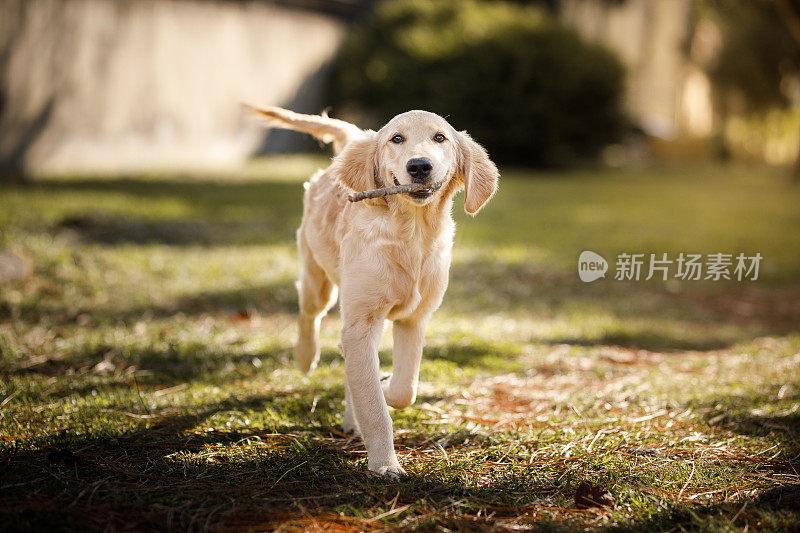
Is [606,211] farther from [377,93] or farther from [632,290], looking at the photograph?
[377,93]

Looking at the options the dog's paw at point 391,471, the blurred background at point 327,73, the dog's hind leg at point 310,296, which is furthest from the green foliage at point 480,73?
the dog's paw at point 391,471

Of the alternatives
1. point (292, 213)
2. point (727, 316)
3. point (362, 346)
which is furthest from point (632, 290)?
point (362, 346)

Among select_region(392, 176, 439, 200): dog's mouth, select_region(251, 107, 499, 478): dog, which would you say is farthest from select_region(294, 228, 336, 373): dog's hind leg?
Answer: select_region(392, 176, 439, 200): dog's mouth

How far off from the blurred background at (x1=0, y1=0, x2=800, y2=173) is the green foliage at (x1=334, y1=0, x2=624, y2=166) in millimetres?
37

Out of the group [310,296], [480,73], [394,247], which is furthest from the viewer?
[480,73]

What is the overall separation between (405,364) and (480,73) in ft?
55.6

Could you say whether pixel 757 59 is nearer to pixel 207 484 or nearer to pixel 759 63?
pixel 759 63

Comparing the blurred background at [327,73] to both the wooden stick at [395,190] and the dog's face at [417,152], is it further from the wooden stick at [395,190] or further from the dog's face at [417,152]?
the wooden stick at [395,190]

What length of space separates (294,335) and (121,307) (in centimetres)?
151

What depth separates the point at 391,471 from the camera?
300 cm

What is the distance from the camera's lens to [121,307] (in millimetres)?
5848

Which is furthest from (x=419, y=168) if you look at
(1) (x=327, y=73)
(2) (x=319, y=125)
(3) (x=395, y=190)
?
(1) (x=327, y=73)

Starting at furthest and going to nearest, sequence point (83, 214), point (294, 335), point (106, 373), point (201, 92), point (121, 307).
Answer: point (201, 92), point (83, 214), point (121, 307), point (294, 335), point (106, 373)

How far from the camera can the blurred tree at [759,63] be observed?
23.5 meters
